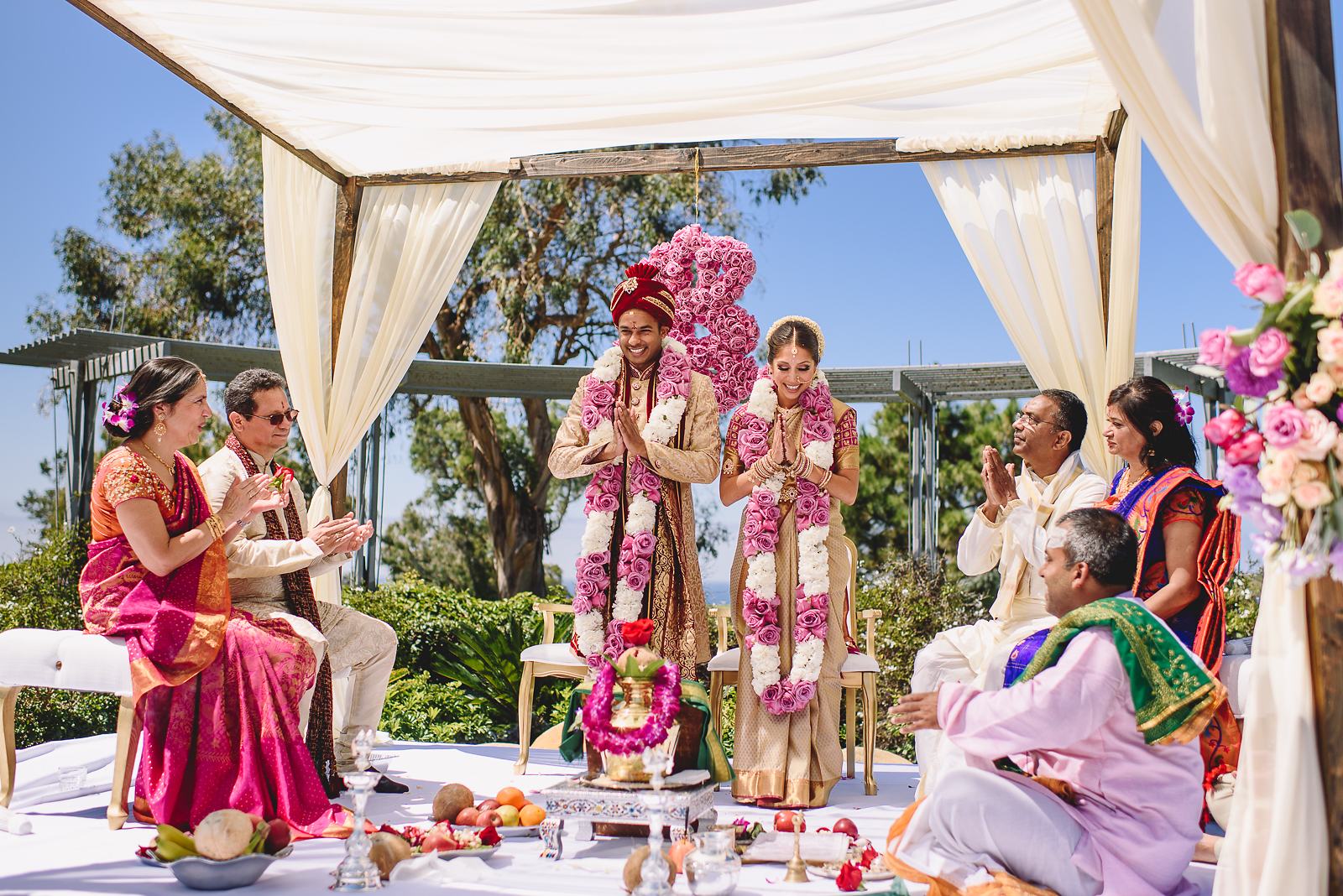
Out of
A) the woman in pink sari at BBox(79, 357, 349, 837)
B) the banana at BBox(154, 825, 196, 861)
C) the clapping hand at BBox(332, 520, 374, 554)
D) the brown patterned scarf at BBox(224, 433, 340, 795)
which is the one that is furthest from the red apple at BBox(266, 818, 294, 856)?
the clapping hand at BBox(332, 520, 374, 554)

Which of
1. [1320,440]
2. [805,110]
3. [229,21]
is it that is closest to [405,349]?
[229,21]

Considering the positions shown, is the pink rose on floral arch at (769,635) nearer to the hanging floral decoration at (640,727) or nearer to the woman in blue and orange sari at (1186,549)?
the hanging floral decoration at (640,727)

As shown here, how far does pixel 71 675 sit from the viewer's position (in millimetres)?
4684

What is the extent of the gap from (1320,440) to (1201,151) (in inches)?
35.4

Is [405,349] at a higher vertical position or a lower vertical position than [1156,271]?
lower

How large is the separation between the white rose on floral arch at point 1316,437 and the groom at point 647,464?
9.69ft

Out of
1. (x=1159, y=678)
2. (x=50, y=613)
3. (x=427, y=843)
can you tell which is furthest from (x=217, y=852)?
(x=50, y=613)

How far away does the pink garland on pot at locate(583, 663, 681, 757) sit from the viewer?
414 centimetres

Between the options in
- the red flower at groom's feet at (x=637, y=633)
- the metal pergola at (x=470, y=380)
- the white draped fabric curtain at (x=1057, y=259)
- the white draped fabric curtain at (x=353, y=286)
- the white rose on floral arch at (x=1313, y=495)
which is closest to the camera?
the white rose on floral arch at (x=1313, y=495)

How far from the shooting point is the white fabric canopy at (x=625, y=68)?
4.85 m

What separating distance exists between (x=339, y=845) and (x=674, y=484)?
226 cm

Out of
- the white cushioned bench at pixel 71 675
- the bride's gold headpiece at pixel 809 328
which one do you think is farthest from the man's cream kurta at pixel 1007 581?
the white cushioned bench at pixel 71 675

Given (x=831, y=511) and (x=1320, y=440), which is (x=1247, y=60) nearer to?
(x=1320, y=440)

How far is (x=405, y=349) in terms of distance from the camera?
6.84 meters
